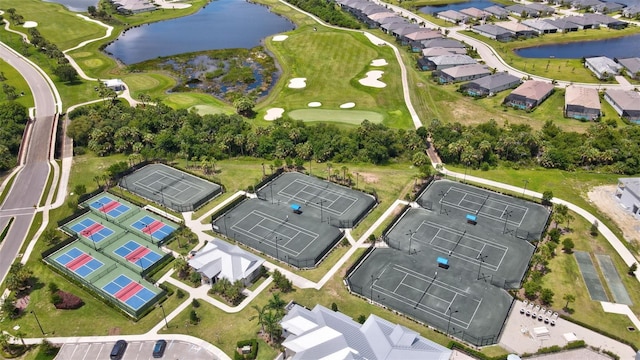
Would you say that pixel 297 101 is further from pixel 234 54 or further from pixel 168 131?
pixel 234 54

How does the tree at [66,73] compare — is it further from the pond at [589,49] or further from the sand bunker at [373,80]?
Answer: the pond at [589,49]

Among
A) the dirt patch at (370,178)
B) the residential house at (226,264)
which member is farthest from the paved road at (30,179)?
the dirt patch at (370,178)

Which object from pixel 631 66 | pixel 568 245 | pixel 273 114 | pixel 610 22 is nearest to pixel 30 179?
pixel 273 114

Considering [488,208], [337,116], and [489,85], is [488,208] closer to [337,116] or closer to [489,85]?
[337,116]

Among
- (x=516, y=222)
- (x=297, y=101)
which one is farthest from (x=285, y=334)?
(x=297, y=101)

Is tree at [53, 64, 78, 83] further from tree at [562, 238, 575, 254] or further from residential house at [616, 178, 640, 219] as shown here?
residential house at [616, 178, 640, 219]

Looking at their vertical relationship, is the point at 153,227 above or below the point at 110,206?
below

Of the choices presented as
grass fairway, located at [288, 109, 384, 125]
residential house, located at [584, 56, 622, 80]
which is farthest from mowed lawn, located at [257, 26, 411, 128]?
residential house, located at [584, 56, 622, 80]

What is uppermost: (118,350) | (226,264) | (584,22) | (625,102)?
(584,22)
